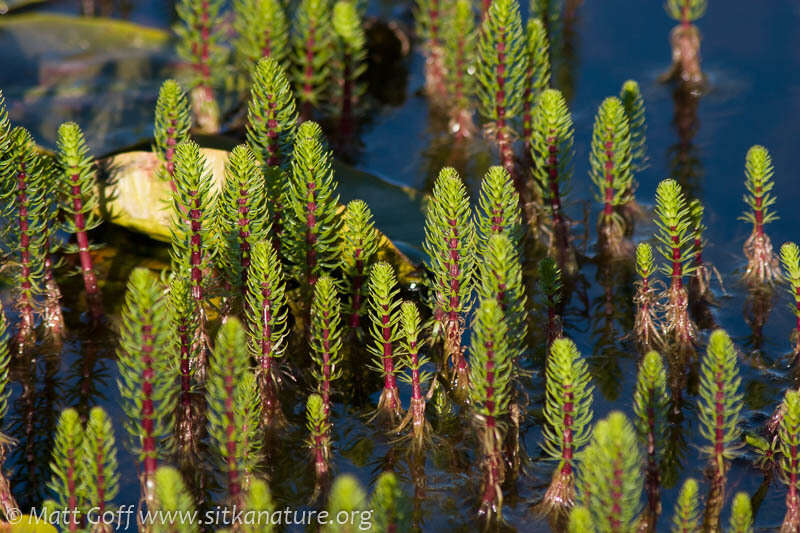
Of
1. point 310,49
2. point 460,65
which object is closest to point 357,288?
point 310,49

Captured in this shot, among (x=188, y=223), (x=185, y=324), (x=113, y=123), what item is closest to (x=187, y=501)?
(x=185, y=324)

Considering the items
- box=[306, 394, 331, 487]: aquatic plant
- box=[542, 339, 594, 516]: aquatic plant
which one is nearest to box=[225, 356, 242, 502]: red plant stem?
box=[306, 394, 331, 487]: aquatic plant

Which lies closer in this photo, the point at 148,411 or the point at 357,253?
the point at 148,411

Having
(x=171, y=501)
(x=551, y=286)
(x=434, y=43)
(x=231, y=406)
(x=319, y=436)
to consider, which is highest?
(x=434, y=43)

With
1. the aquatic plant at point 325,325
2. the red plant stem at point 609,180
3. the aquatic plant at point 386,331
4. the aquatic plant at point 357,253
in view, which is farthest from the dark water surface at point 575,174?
the aquatic plant at point 357,253

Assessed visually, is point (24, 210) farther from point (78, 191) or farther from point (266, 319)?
point (266, 319)

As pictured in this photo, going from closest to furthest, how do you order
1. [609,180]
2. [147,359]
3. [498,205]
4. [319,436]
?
[147,359]
[319,436]
[498,205]
[609,180]

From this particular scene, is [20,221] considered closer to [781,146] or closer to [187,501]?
[187,501]
